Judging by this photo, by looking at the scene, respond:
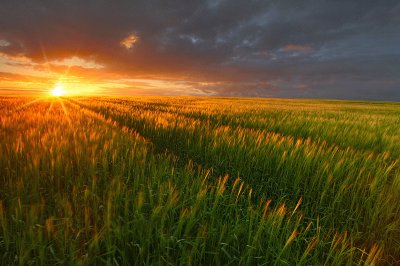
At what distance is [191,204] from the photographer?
6.48 ft

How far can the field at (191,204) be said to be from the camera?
4.51 ft

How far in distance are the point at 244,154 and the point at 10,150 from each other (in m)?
2.96

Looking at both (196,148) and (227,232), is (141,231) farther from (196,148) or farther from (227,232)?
(196,148)

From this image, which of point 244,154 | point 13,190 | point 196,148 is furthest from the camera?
point 196,148

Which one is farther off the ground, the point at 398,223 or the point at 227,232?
the point at 227,232

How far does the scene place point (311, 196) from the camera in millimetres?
2936

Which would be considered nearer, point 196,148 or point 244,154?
point 244,154

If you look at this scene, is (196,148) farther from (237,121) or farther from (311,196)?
(237,121)

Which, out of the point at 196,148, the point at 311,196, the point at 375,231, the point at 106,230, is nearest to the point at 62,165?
the point at 106,230

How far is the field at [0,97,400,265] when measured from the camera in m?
1.38

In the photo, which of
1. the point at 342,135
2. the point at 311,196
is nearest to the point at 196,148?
the point at 311,196

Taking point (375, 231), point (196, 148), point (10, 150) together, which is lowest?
point (375, 231)

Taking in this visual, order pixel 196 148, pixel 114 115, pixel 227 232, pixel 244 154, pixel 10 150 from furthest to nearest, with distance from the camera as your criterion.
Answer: pixel 114 115 < pixel 196 148 < pixel 244 154 < pixel 10 150 < pixel 227 232

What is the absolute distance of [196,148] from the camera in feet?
14.3
